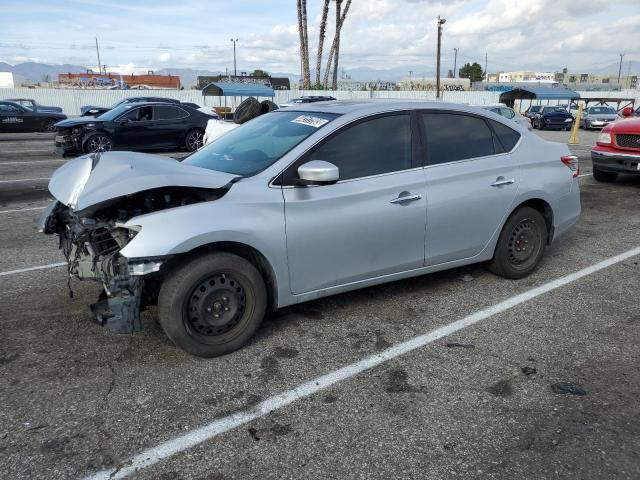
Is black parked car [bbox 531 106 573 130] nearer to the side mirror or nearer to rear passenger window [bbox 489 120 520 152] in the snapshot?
rear passenger window [bbox 489 120 520 152]

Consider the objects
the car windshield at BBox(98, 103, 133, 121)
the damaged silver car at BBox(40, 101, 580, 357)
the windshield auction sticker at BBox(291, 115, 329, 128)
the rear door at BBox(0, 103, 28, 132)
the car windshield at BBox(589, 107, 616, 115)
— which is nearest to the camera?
the damaged silver car at BBox(40, 101, 580, 357)

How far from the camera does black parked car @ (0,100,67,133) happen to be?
74.8ft

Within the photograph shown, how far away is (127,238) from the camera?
10.8 feet

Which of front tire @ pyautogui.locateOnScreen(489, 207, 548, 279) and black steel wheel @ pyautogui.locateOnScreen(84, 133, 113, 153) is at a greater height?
black steel wheel @ pyautogui.locateOnScreen(84, 133, 113, 153)

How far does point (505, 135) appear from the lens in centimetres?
478

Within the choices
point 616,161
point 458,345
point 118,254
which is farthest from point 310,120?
point 616,161

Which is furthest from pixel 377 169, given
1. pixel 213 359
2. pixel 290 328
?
pixel 213 359

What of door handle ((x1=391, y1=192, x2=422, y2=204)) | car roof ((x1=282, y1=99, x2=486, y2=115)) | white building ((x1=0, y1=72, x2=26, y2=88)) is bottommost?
door handle ((x1=391, y1=192, x2=422, y2=204))

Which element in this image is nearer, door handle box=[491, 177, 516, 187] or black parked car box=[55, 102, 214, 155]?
door handle box=[491, 177, 516, 187]

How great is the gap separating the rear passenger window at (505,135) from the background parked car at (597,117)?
26.8m

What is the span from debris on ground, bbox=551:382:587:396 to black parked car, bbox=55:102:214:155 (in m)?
12.4

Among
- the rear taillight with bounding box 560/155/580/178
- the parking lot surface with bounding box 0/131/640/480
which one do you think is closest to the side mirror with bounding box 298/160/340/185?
the parking lot surface with bounding box 0/131/640/480

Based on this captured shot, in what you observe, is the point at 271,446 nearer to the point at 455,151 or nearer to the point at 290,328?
the point at 290,328

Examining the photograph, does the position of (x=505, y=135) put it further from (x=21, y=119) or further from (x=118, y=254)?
(x=21, y=119)
